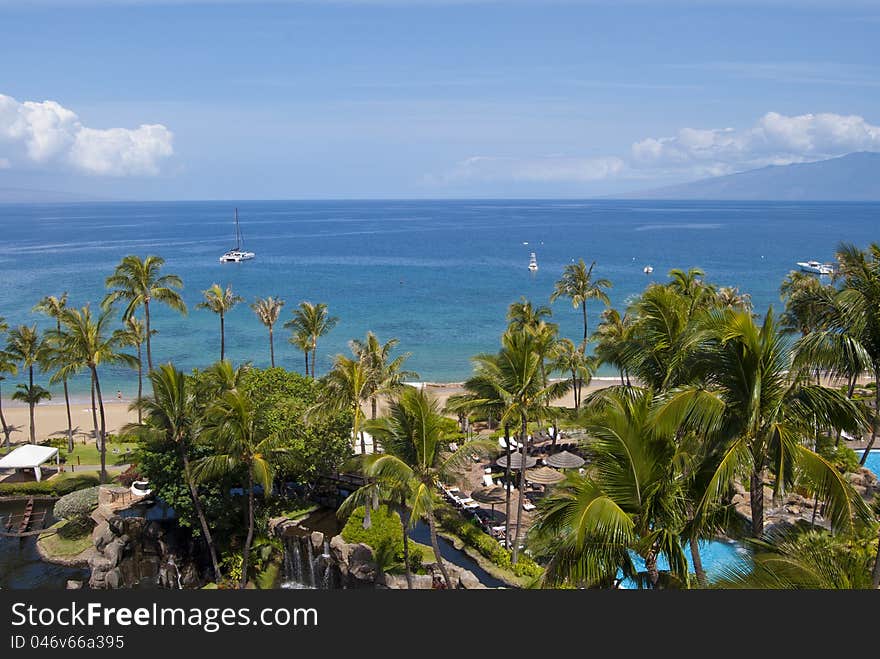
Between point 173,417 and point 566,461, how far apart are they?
55.1 feet

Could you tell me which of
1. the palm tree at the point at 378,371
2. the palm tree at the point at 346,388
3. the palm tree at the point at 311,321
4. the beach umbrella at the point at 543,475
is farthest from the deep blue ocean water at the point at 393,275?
the palm tree at the point at 346,388

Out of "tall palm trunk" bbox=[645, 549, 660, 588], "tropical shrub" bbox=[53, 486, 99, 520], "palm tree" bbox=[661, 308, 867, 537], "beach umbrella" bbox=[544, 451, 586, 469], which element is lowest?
"tropical shrub" bbox=[53, 486, 99, 520]

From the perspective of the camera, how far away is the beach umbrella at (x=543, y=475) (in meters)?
29.0

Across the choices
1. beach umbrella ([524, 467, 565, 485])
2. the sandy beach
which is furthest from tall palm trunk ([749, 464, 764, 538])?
the sandy beach

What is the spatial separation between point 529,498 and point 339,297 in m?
69.6

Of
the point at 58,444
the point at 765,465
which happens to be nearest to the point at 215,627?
the point at 765,465

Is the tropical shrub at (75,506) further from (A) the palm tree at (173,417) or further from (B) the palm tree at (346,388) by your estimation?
(B) the palm tree at (346,388)

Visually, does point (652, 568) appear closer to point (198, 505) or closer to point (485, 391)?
point (485, 391)

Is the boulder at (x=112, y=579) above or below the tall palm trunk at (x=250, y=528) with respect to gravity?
below

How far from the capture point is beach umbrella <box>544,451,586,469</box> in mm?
29820

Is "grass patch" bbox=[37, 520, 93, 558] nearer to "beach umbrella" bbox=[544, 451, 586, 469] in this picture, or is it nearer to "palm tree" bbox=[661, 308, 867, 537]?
"beach umbrella" bbox=[544, 451, 586, 469]

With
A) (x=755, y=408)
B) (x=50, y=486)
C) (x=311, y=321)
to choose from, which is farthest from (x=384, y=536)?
(x=50, y=486)

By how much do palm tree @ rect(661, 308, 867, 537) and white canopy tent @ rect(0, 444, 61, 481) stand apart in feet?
111

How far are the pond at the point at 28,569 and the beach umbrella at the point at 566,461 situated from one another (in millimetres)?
19621
